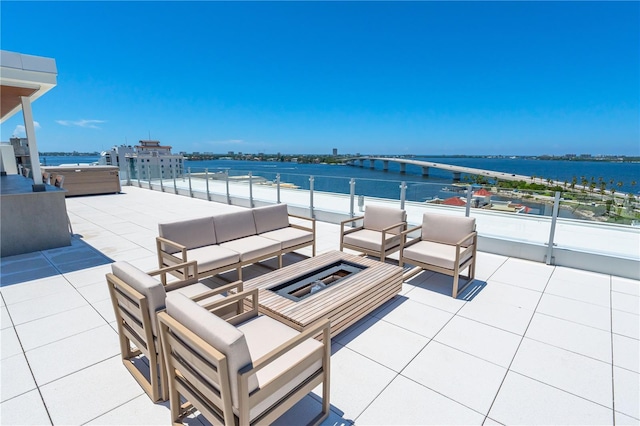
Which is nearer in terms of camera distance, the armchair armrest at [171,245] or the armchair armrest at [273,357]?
the armchair armrest at [273,357]

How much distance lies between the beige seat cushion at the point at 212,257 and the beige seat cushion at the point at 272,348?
1444 millimetres

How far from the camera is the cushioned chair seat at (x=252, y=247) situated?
3.75 meters

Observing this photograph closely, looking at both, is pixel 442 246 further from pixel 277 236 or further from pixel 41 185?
pixel 41 185

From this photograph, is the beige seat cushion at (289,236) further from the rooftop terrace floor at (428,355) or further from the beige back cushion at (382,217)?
the beige back cushion at (382,217)

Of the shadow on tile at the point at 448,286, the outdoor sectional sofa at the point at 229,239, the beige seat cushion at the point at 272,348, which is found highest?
the outdoor sectional sofa at the point at 229,239

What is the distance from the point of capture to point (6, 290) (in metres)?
3.56

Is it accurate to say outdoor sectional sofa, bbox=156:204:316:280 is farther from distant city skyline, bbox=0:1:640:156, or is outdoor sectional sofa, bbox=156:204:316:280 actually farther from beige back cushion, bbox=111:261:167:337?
distant city skyline, bbox=0:1:640:156

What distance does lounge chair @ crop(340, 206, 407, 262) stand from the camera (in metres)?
4.15

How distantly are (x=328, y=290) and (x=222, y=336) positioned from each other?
1572mm

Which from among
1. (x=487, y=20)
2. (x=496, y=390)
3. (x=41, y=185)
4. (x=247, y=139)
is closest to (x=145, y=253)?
(x=41, y=185)

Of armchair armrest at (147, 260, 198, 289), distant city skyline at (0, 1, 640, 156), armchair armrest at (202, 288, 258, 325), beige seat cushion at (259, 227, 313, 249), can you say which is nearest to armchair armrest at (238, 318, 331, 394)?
armchair armrest at (202, 288, 258, 325)

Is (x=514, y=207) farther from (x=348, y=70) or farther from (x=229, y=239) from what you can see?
(x=348, y=70)

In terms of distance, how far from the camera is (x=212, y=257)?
3.47 metres

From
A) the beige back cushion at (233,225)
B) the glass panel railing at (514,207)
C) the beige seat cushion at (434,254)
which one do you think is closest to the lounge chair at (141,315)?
the beige back cushion at (233,225)
